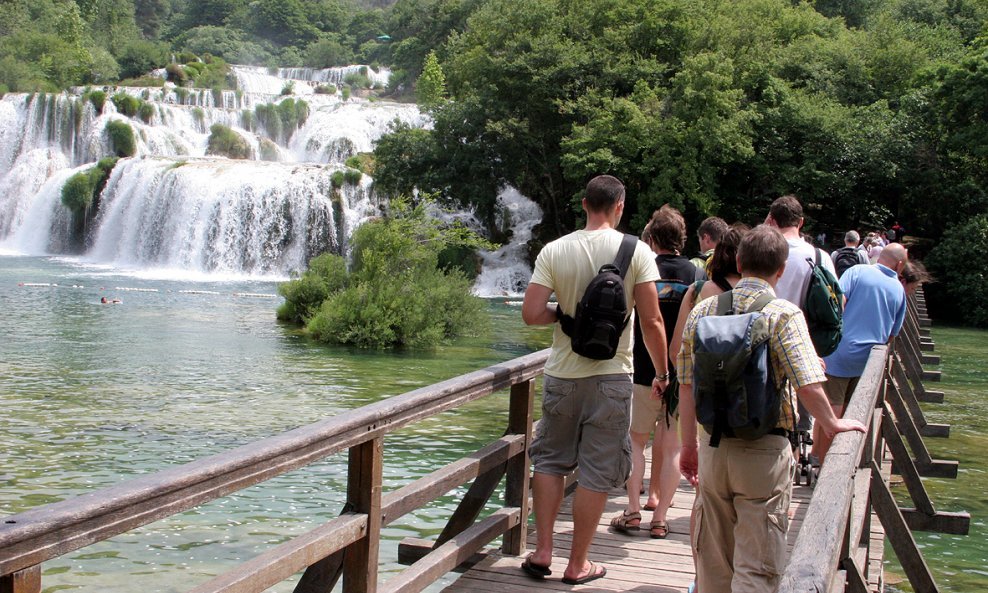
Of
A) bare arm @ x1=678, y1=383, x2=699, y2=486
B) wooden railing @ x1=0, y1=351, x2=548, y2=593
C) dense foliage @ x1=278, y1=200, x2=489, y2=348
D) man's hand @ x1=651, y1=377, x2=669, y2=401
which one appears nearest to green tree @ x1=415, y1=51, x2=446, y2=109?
dense foliage @ x1=278, y1=200, x2=489, y2=348

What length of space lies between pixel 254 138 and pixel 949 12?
30.7 metres

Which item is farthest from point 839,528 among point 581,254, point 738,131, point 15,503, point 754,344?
point 738,131

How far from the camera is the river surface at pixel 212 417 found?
7742 mm

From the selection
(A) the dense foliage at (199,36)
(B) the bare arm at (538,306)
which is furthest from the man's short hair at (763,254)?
(A) the dense foliage at (199,36)

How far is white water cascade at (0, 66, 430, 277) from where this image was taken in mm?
33625

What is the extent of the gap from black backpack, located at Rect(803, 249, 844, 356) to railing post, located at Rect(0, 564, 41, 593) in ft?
13.9

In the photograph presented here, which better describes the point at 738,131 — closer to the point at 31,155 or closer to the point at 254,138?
the point at 254,138

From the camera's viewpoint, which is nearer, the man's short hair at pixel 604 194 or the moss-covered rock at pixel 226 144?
the man's short hair at pixel 604 194

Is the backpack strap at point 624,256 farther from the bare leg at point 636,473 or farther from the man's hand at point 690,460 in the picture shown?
the bare leg at point 636,473

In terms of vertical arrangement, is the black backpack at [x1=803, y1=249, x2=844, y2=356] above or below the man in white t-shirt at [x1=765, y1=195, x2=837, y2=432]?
below

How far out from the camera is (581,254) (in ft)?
15.5

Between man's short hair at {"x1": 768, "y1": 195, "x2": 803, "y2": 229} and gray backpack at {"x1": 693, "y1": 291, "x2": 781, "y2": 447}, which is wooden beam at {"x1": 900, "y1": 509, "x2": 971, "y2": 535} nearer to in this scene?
man's short hair at {"x1": 768, "y1": 195, "x2": 803, "y2": 229}

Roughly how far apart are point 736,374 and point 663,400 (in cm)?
188

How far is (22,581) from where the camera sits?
211cm
